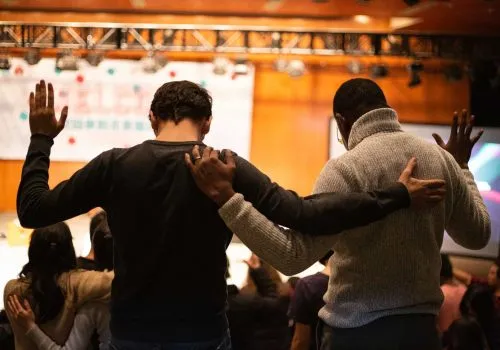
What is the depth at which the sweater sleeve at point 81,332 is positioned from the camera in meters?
2.27

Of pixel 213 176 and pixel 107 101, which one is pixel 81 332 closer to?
pixel 213 176

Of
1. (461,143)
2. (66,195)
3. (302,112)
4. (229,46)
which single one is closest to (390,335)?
(461,143)

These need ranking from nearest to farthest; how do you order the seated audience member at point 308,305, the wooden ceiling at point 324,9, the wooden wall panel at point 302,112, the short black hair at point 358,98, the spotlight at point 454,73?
1. the short black hair at point 358,98
2. the seated audience member at point 308,305
3. the wooden ceiling at point 324,9
4. the spotlight at point 454,73
5. the wooden wall panel at point 302,112

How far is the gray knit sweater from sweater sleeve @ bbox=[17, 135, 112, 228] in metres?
0.34

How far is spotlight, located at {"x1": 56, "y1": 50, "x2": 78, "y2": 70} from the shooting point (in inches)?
268

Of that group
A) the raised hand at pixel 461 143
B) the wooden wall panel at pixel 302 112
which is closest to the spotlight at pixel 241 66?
the wooden wall panel at pixel 302 112

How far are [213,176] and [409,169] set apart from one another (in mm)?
459

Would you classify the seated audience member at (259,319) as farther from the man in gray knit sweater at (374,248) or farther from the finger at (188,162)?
the finger at (188,162)

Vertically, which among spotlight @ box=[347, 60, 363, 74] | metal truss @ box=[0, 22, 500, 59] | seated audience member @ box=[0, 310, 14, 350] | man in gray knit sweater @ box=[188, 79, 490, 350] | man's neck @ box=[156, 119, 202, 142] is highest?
metal truss @ box=[0, 22, 500, 59]

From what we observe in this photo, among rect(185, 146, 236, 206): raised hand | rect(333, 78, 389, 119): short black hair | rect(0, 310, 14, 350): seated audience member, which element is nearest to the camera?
rect(185, 146, 236, 206): raised hand

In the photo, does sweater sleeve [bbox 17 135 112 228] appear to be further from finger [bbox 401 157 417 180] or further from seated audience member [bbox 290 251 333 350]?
seated audience member [bbox 290 251 333 350]

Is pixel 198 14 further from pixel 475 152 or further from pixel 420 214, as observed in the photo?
pixel 420 214

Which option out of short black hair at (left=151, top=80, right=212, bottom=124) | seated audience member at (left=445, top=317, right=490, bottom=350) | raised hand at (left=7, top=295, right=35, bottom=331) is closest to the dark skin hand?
short black hair at (left=151, top=80, right=212, bottom=124)

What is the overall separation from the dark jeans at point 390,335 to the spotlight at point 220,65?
556cm
